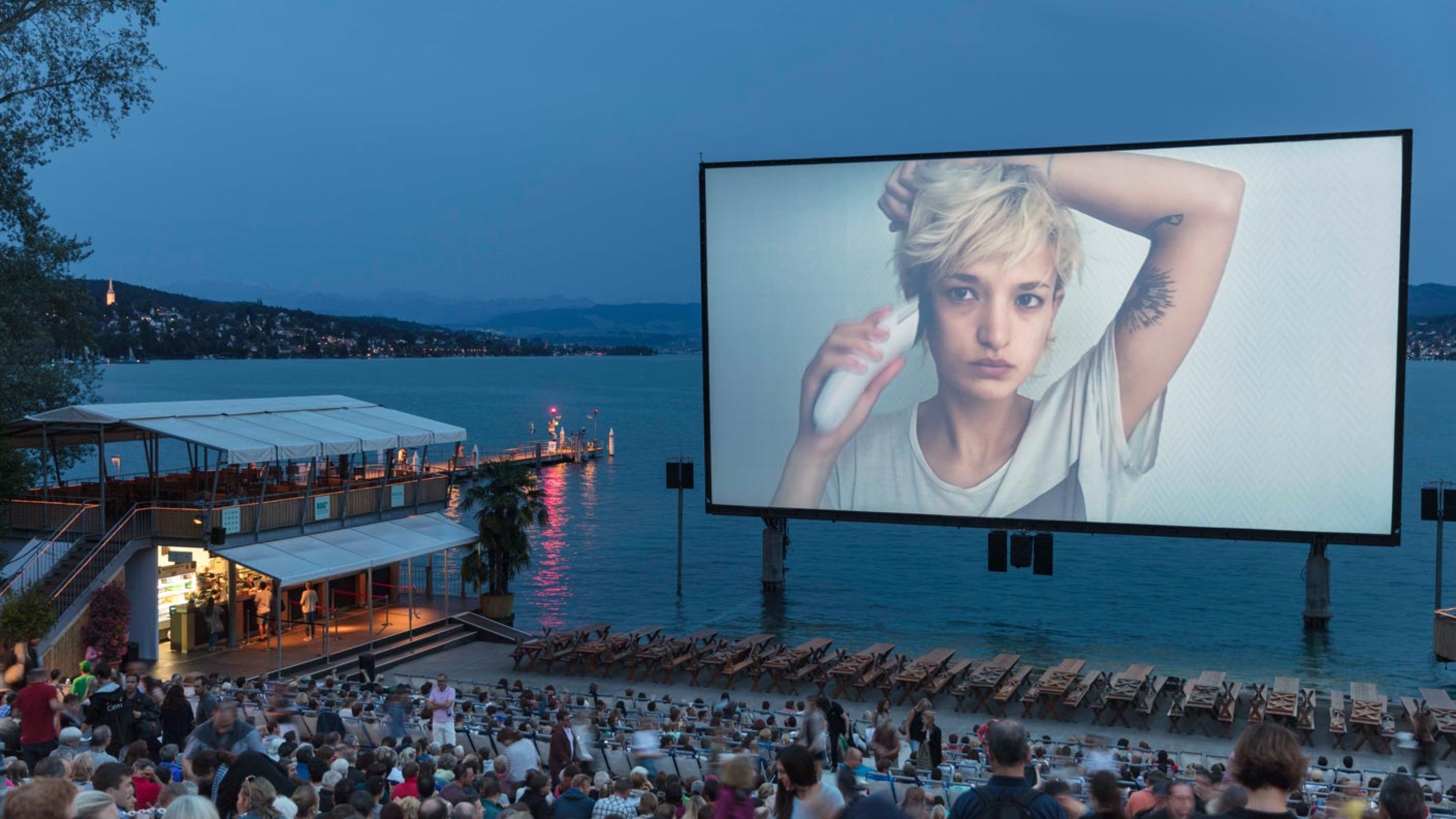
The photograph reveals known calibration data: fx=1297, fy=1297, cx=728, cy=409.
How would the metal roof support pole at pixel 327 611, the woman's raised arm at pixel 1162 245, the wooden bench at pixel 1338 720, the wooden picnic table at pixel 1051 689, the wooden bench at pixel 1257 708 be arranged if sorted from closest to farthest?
1. the wooden bench at pixel 1338 720
2. the wooden bench at pixel 1257 708
3. the wooden picnic table at pixel 1051 689
4. the metal roof support pole at pixel 327 611
5. the woman's raised arm at pixel 1162 245

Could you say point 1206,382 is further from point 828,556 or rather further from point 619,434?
point 619,434

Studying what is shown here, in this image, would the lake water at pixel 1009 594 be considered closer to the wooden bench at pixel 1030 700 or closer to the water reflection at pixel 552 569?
the water reflection at pixel 552 569

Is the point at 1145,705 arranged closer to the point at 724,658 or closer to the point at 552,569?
the point at 724,658

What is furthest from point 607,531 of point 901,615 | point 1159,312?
point 1159,312

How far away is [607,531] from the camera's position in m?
61.2

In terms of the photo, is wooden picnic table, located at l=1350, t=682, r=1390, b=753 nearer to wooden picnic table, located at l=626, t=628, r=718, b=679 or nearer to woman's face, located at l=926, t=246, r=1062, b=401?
wooden picnic table, located at l=626, t=628, r=718, b=679

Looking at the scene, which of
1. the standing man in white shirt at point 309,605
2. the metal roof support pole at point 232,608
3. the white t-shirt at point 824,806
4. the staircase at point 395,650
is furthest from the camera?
the standing man in white shirt at point 309,605

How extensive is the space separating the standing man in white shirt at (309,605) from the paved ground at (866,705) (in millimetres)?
2343

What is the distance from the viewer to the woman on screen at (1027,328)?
104 ft

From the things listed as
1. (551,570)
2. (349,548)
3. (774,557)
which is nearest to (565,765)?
(349,548)

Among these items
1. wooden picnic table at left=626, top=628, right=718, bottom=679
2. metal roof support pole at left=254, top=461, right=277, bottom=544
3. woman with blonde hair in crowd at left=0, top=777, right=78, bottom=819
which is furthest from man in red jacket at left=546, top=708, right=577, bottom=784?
metal roof support pole at left=254, top=461, right=277, bottom=544

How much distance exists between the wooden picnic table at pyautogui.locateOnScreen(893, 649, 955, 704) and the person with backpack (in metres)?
19.6

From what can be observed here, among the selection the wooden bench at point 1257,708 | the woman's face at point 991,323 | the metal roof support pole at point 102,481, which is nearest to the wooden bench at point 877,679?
the wooden bench at point 1257,708

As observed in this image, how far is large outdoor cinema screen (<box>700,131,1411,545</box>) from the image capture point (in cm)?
3097
